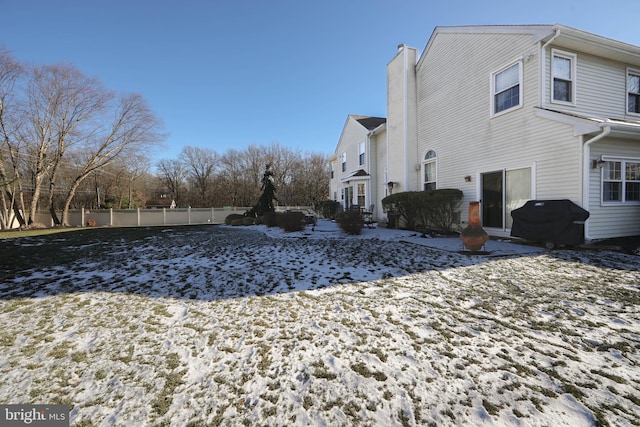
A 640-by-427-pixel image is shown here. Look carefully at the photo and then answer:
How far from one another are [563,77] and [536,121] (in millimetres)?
1642

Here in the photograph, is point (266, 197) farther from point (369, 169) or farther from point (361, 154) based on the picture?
point (361, 154)

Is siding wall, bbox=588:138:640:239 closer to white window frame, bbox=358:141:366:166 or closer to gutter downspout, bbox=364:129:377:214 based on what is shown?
gutter downspout, bbox=364:129:377:214

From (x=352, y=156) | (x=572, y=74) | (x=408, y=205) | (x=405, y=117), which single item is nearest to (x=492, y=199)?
(x=408, y=205)

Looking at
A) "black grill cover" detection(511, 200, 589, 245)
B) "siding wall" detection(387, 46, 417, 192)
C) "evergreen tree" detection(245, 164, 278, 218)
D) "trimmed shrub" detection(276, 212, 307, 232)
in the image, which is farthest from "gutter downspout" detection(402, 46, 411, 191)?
"evergreen tree" detection(245, 164, 278, 218)

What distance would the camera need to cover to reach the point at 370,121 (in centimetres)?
1777

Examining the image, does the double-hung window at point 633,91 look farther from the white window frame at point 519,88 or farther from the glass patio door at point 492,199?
the glass patio door at point 492,199

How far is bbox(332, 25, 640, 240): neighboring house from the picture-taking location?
21.9 ft

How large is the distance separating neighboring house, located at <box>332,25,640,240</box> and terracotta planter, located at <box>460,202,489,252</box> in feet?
9.08

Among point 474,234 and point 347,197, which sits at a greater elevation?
point 347,197

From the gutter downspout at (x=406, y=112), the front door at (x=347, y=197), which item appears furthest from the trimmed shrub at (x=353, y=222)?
the front door at (x=347, y=197)

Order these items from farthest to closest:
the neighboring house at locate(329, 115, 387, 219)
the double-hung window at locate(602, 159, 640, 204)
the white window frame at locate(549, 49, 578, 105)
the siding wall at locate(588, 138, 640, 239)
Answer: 1. the neighboring house at locate(329, 115, 387, 219)
2. the white window frame at locate(549, 49, 578, 105)
3. the double-hung window at locate(602, 159, 640, 204)
4. the siding wall at locate(588, 138, 640, 239)

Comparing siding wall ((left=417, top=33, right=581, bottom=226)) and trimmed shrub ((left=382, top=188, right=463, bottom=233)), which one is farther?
trimmed shrub ((left=382, top=188, right=463, bottom=233))

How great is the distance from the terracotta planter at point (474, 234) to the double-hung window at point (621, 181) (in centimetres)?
366

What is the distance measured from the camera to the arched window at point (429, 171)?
11281mm
